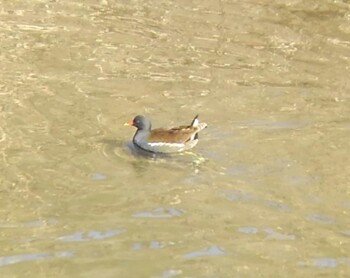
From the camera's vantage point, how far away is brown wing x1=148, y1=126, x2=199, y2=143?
10250 mm

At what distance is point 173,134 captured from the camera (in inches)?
408

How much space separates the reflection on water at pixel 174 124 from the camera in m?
7.96

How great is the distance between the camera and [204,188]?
9.30 metres

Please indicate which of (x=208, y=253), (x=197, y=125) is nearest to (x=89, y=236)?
(x=208, y=253)

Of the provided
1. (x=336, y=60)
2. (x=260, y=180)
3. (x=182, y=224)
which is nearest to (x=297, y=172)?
(x=260, y=180)

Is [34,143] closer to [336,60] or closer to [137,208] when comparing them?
[137,208]

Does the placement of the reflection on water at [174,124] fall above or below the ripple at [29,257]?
above

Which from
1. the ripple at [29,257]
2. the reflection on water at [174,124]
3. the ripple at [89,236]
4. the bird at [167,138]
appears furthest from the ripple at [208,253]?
the bird at [167,138]

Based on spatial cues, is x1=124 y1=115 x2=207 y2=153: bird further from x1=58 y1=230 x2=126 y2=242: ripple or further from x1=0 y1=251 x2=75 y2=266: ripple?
x1=0 y1=251 x2=75 y2=266: ripple

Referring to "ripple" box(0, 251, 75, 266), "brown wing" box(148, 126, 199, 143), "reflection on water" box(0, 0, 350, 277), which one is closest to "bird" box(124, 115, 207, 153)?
"brown wing" box(148, 126, 199, 143)

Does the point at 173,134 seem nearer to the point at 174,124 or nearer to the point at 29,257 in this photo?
the point at 174,124

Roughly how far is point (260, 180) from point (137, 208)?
A: 1303 millimetres

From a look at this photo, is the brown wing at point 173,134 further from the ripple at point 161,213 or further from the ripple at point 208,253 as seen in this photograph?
the ripple at point 208,253

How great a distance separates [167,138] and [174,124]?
87cm
